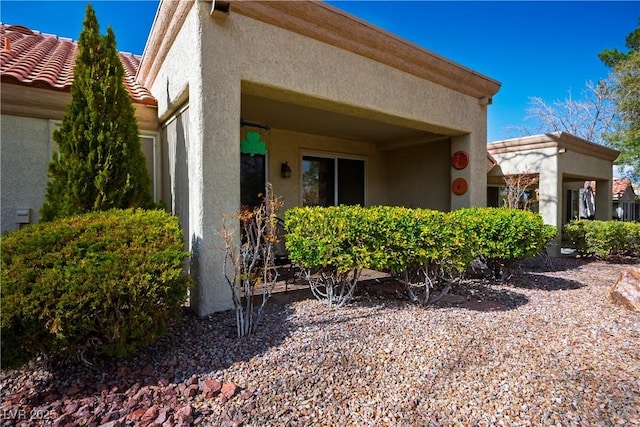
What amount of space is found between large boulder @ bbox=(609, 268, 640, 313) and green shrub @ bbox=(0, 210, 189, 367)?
6.19 meters

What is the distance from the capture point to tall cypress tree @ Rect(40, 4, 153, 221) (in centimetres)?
429

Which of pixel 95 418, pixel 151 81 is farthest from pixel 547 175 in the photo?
pixel 95 418

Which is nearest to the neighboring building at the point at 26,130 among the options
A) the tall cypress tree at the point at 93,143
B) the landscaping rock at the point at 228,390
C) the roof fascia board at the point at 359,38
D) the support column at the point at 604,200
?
the tall cypress tree at the point at 93,143

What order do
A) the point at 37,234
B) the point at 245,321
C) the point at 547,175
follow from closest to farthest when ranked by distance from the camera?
the point at 37,234 → the point at 245,321 → the point at 547,175

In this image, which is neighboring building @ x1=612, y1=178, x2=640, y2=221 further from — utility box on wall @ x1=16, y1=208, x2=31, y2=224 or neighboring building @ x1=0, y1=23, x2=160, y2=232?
utility box on wall @ x1=16, y1=208, x2=31, y2=224

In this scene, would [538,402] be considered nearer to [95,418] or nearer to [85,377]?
[95,418]

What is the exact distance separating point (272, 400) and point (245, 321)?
49.1 inches

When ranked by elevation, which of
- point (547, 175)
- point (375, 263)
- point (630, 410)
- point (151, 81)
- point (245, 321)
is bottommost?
point (630, 410)

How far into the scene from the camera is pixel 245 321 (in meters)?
3.73

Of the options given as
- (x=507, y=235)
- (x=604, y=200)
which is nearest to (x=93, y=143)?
(x=507, y=235)

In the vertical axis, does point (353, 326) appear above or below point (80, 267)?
below

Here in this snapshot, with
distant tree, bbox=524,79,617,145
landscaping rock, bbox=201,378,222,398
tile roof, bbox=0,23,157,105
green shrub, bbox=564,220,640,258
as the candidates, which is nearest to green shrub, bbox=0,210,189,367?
landscaping rock, bbox=201,378,222,398

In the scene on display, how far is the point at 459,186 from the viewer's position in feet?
26.7

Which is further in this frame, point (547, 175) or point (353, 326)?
point (547, 175)
